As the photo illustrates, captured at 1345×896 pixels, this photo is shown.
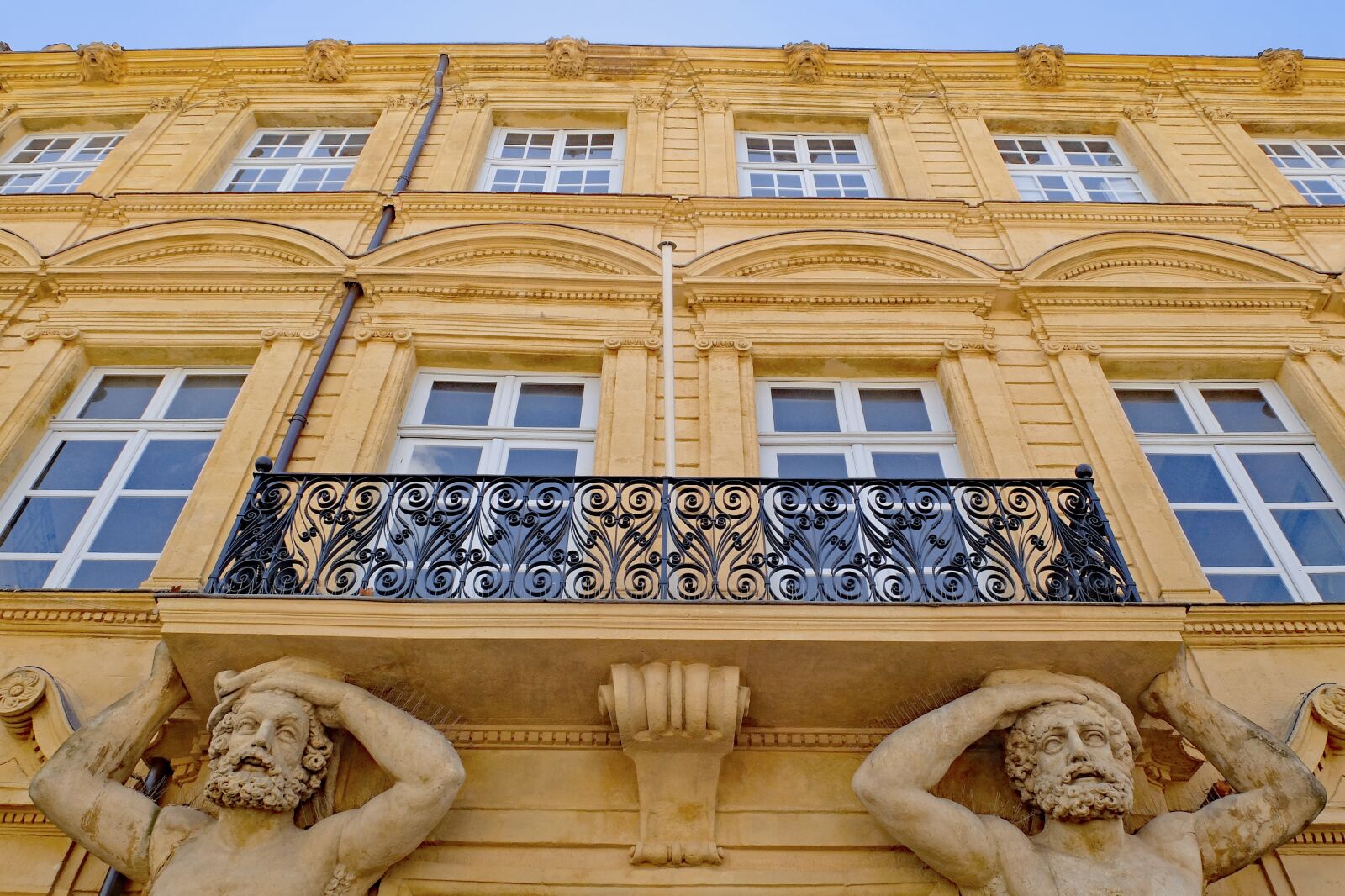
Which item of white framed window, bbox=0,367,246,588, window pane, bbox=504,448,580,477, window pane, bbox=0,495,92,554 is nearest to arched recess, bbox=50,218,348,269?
white framed window, bbox=0,367,246,588

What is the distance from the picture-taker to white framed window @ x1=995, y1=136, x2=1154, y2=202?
32.6ft

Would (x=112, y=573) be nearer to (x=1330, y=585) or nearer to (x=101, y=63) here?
(x=1330, y=585)

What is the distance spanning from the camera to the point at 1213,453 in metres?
6.80

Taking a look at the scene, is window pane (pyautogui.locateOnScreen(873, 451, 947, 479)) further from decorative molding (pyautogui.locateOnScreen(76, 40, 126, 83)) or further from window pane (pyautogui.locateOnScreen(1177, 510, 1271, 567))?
decorative molding (pyautogui.locateOnScreen(76, 40, 126, 83))

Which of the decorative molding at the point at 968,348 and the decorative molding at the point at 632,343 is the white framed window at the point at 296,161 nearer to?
the decorative molding at the point at 632,343

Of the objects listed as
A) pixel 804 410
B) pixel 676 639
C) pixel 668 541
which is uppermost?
pixel 804 410

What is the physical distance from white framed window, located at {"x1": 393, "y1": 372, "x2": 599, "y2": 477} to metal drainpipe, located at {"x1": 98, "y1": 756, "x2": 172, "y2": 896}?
234cm

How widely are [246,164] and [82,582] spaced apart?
6.08 m

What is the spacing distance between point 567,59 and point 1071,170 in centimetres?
596

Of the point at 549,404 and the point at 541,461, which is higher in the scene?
the point at 549,404

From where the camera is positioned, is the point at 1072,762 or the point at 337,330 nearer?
the point at 1072,762

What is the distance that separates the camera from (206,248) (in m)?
8.43

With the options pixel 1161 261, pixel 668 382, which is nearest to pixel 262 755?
pixel 668 382

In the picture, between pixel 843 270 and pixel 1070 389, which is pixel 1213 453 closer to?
pixel 1070 389
